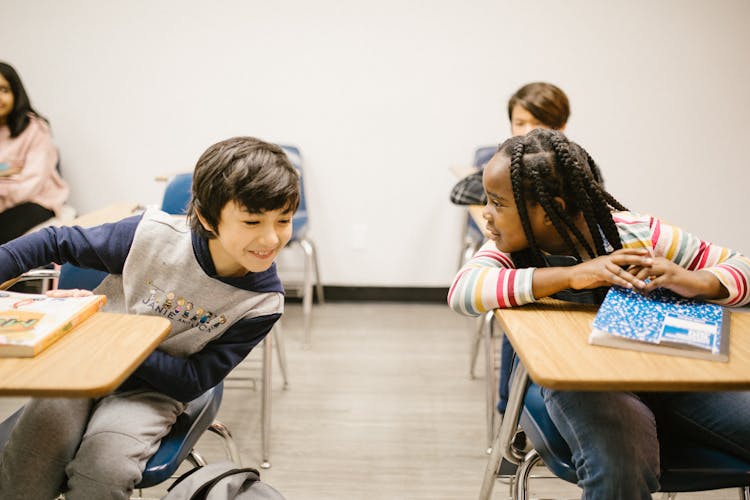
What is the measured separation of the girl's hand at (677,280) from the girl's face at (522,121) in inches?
48.6

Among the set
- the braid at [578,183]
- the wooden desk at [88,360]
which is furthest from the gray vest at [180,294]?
the braid at [578,183]

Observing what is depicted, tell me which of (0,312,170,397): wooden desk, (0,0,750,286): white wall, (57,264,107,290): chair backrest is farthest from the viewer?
(0,0,750,286): white wall

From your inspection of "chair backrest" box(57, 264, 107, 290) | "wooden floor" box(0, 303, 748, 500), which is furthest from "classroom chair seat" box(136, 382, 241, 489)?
"wooden floor" box(0, 303, 748, 500)

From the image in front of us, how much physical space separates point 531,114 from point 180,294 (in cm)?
153

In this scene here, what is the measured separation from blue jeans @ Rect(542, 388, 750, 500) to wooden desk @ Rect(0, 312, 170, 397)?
0.74 m

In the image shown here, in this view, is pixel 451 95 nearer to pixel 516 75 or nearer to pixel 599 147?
pixel 516 75

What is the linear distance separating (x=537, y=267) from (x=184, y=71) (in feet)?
7.47

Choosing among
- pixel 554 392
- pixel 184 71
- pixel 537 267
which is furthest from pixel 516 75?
pixel 554 392

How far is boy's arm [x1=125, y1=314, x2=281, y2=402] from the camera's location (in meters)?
1.13

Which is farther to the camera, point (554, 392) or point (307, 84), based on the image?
point (307, 84)

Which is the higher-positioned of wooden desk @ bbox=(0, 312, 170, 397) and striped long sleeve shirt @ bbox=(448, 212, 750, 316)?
striped long sleeve shirt @ bbox=(448, 212, 750, 316)

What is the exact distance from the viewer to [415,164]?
2990 mm

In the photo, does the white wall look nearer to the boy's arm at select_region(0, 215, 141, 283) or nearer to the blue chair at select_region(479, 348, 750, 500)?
the boy's arm at select_region(0, 215, 141, 283)

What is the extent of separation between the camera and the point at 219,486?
3.52 ft
